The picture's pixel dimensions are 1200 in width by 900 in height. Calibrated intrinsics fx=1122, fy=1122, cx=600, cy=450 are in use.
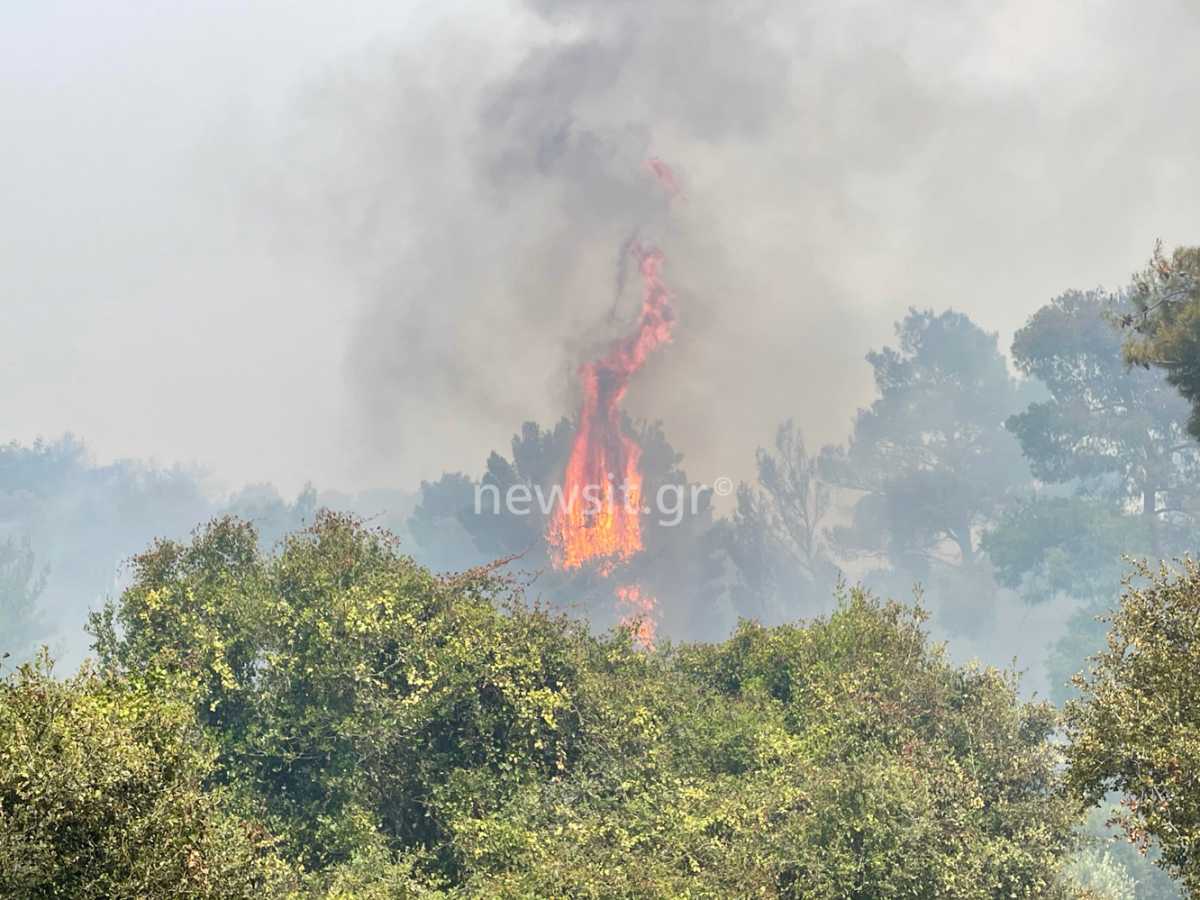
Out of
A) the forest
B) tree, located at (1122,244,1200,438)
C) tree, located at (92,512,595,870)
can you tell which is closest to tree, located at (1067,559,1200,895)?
the forest

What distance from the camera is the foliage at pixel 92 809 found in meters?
19.5

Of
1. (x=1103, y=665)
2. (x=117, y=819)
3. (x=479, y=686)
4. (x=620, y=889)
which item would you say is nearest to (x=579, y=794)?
(x=479, y=686)

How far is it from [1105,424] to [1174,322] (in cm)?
12496

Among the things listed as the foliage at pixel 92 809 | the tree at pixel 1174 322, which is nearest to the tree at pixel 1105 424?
the tree at pixel 1174 322

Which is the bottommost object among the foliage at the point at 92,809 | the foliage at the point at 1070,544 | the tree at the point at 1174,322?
the foliage at the point at 92,809

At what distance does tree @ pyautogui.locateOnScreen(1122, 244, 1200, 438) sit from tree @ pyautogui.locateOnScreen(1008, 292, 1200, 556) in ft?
385

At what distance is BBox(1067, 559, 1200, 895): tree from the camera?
2489 cm

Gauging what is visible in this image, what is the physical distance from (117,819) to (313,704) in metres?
26.2

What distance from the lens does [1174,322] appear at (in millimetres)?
55594

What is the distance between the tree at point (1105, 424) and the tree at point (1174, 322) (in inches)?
4625

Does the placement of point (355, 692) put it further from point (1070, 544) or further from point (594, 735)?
point (1070, 544)

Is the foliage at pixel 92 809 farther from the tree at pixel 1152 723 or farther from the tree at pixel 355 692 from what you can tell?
the tree at pixel 355 692

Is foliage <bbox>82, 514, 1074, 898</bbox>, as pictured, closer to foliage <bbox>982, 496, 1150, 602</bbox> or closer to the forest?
the forest

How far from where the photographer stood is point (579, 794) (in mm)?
45281
